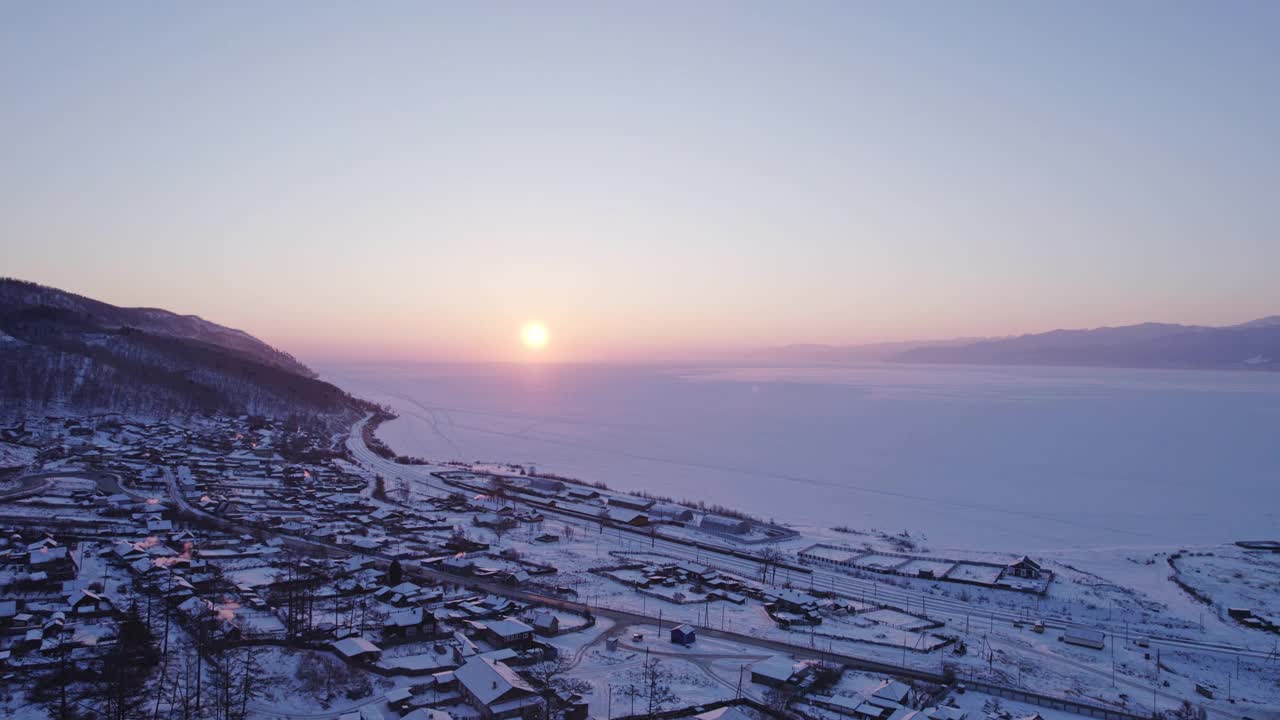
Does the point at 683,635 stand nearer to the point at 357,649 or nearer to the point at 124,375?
the point at 357,649

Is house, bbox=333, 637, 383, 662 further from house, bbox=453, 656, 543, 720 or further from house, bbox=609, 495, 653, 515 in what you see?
house, bbox=609, 495, 653, 515

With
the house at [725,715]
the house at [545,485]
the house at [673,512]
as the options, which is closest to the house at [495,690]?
the house at [725,715]

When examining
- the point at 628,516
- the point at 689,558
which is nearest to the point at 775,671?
the point at 689,558

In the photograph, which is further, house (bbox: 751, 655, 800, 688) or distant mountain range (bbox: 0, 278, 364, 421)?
distant mountain range (bbox: 0, 278, 364, 421)

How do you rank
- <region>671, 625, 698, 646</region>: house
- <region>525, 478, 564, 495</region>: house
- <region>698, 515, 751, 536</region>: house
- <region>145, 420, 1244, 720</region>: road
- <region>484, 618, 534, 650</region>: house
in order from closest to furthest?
<region>484, 618, 534, 650</region>: house, <region>145, 420, 1244, 720</region>: road, <region>671, 625, 698, 646</region>: house, <region>698, 515, 751, 536</region>: house, <region>525, 478, 564, 495</region>: house

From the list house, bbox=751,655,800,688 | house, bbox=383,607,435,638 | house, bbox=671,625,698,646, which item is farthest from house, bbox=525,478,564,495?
house, bbox=751,655,800,688

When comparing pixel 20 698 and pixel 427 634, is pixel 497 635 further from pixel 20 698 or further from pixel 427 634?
pixel 20 698

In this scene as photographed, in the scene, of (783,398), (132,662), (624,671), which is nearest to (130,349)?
(132,662)

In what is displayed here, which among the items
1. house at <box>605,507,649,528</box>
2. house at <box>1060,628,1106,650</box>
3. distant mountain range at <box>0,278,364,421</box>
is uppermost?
distant mountain range at <box>0,278,364,421</box>
